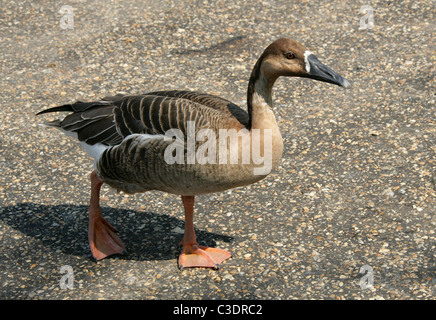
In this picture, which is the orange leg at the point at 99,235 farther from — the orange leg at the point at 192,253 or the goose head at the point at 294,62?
the goose head at the point at 294,62

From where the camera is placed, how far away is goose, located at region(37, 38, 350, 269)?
4742mm

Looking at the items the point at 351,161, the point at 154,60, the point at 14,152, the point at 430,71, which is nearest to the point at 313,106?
the point at 351,161

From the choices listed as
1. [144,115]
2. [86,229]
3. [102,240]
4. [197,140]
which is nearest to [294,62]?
[197,140]

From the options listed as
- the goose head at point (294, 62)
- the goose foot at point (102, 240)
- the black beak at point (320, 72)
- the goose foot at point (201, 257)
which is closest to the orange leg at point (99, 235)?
the goose foot at point (102, 240)

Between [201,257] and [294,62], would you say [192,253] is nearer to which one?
[201,257]

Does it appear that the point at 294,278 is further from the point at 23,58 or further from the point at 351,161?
the point at 23,58

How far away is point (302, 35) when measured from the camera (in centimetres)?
882

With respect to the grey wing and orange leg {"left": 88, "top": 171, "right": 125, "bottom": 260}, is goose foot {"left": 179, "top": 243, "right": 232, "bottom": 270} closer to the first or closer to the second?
orange leg {"left": 88, "top": 171, "right": 125, "bottom": 260}

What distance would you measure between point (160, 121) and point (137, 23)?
4.70m

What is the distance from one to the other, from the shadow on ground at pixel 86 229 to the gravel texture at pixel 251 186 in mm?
18

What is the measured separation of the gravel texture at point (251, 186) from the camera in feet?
16.7

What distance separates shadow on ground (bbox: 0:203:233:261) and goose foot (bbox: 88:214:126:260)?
0.12m

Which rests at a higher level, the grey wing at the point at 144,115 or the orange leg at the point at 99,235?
the grey wing at the point at 144,115

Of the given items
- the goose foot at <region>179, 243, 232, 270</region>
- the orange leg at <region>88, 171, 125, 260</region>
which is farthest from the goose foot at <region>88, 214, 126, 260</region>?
the goose foot at <region>179, 243, 232, 270</region>
